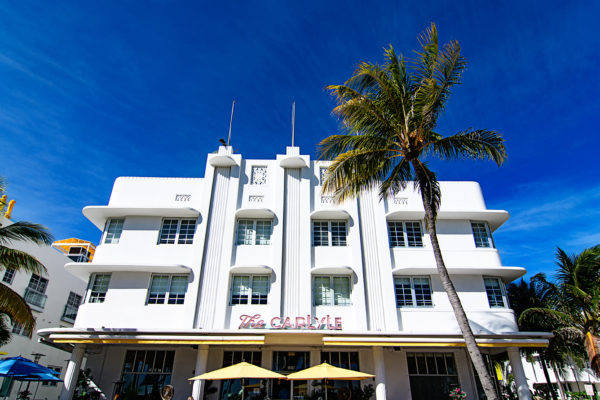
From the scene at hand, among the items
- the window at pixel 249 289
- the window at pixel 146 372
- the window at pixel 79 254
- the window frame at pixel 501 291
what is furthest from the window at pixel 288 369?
the window at pixel 79 254

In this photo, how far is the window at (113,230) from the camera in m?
18.0

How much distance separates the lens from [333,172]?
1330 centimetres

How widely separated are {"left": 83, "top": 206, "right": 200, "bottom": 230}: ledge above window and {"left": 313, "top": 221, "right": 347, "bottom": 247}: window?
6002 millimetres

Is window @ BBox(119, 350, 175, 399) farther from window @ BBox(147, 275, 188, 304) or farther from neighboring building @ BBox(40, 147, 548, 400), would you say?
window @ BBox(147, 275, 188, 304)

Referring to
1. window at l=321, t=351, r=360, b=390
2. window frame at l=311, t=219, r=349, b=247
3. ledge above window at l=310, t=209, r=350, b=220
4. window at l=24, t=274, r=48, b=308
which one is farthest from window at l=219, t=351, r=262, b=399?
window at l=24, t=274, r=48, b=308

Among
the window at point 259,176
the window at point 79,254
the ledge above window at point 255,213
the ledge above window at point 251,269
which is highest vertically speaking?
the window at point 79,254

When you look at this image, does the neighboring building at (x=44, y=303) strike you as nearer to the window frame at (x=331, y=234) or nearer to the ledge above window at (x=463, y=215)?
the window frame at (x=331, y=234)

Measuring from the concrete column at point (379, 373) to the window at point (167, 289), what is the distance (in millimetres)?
8911

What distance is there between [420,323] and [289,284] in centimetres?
613

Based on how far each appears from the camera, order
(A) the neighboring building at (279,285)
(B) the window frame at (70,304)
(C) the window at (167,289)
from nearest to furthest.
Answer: (A) the neighboring building at (279,285), (C) the window at (167,289), (B) the window frame at (70,304)

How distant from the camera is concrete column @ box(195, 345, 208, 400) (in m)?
14.2

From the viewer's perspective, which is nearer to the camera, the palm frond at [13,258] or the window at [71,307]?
the palm frond at [13,258]

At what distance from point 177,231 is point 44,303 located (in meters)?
14.1

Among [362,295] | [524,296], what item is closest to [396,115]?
[362,295]
